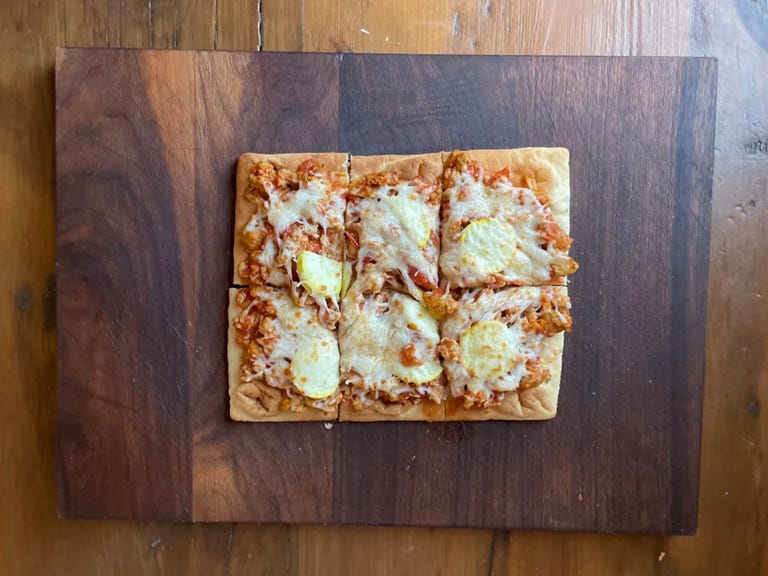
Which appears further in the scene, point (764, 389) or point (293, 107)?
point (764, 389)

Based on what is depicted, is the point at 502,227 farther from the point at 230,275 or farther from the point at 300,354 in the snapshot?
the point at 230,275

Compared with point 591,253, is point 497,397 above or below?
below

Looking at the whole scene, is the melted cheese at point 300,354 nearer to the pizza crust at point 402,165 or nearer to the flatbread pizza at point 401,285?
the flatbread pizza at point 401,285

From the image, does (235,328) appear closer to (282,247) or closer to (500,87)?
(282,247)

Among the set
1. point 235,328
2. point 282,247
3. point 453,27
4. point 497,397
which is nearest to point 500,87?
point 453,27

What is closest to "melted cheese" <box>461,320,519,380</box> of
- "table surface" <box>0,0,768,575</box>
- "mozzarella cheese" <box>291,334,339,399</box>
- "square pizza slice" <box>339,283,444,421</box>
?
"square pizza slice" <box>339,283,444,421</box>

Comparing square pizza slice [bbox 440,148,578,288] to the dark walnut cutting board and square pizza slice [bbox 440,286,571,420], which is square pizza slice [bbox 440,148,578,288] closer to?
square pizza slice [bbox 440,286,571,420]
